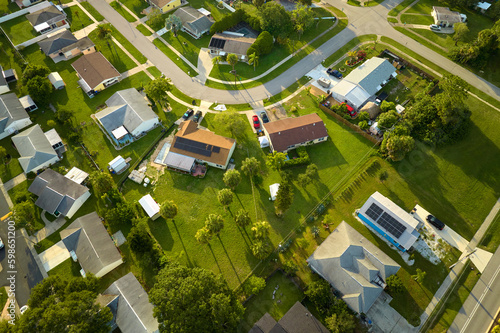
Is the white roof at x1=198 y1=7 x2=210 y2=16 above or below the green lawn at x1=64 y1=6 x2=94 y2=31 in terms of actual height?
above

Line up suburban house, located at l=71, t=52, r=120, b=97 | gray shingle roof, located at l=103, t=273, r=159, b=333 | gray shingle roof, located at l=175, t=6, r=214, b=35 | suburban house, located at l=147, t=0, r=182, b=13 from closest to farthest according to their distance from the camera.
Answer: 1. gray shingle roof, located at l=103, t=273, r=159, b=333
2. suburban house, located at l=71, t=52, r=120, b=97
3. gray shingle roof, located at l=175, t=6, r=214, b=35
4. suburban house, located at l=147, t=0, r=182, b=13

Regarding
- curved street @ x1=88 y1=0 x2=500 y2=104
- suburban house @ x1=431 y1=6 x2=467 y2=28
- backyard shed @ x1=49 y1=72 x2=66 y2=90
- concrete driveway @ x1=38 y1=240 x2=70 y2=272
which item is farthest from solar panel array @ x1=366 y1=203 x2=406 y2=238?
backyard shed @ x1=49 y1=72 x2=66 y2=90

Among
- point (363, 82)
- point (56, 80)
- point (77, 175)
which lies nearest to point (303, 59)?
point (363, 82)

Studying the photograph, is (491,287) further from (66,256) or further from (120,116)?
(120,116)

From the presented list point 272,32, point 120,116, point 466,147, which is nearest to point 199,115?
point 120,116

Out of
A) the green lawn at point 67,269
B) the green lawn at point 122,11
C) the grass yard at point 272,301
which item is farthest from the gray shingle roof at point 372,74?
the green lawn at point 67,269

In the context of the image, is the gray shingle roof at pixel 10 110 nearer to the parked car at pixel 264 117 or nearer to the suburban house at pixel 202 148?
the suburban house at pixel 202 148

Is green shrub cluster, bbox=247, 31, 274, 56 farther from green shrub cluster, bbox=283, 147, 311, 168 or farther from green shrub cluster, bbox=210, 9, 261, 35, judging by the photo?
green shrub cluster, bbox=283, 147, 311, 168
